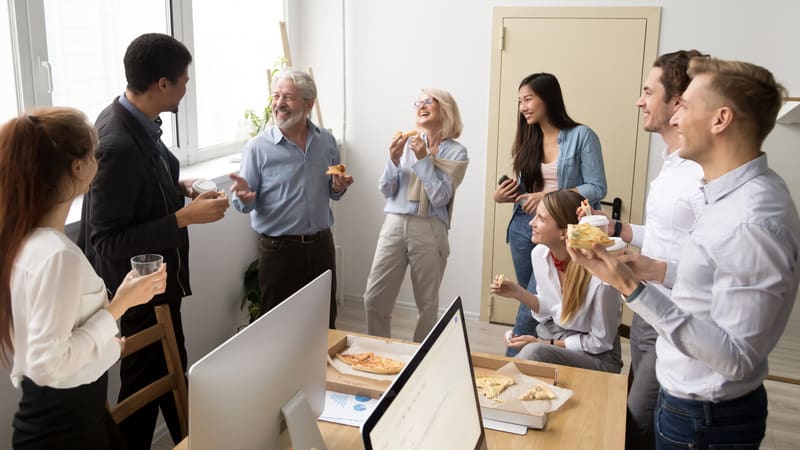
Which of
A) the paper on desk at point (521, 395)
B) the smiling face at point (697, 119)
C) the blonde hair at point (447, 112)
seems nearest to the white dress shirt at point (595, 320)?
the paper on desk at point (521, 395)

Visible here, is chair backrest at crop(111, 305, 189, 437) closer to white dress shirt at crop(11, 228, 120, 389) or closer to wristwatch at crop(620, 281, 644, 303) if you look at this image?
white dress shirt at crop(11, 228, 120, 389)

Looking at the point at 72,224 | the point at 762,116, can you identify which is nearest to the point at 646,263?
the point at 762,116

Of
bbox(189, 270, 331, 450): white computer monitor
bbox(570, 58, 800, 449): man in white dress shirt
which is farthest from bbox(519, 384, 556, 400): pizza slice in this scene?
bbox(189, 270, 331, 450): white computer monitor

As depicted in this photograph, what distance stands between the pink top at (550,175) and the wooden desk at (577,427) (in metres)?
1.60

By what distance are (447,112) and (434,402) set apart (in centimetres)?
255

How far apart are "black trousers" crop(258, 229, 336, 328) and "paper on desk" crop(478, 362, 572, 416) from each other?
1.46 meters

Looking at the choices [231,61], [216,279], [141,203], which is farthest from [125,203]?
[231,61]

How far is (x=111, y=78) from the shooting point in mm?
3555

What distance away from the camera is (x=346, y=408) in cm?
209

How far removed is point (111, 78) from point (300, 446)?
2.59 m

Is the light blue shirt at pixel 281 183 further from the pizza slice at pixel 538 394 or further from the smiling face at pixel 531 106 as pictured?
the pizza slice at pixel 538 394

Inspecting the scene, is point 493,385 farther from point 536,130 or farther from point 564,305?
point 536,130

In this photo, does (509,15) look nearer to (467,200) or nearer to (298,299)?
(467,200)

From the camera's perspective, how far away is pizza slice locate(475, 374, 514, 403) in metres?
2.10
